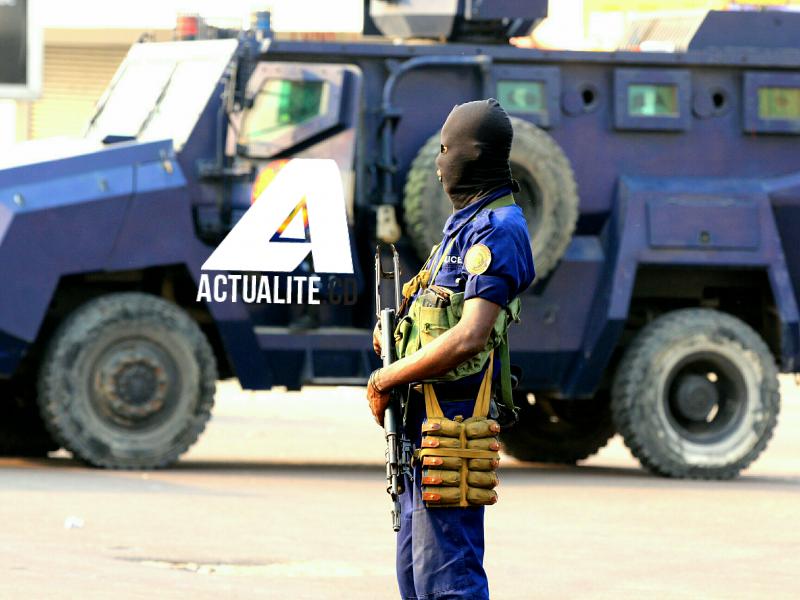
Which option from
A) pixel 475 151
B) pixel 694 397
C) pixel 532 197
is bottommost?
pixel 694 397

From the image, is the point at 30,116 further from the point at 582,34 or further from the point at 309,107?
the point at 309,107

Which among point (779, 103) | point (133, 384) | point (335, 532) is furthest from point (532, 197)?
point (335, 532)

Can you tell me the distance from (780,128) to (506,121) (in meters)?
9.14

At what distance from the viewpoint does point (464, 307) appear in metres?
5.10

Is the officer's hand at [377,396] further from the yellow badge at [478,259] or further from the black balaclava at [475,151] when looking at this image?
the black balaclava at [475,151]

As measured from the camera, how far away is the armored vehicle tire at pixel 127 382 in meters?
12.2

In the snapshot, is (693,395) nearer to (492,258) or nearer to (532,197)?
(532,197)

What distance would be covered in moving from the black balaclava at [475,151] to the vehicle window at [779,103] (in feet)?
29.7

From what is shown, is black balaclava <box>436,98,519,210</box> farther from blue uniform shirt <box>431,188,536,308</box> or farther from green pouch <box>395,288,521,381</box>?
green pouch <box>395,288,521,381</box>

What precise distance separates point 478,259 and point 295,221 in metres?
7.44

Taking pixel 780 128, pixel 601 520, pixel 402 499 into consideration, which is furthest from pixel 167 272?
pixel 402 499

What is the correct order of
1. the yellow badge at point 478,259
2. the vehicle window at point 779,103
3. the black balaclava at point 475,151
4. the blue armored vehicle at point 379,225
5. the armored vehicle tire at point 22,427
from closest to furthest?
the yellow badge at point 478,259 < the black balaclava at point 475,151 < the blue armored vehicle at point 379,225 < the armored vehicle tire at point 22,427 < the vehicle window at point 779,103

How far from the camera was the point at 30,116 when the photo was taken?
33781 millimetres

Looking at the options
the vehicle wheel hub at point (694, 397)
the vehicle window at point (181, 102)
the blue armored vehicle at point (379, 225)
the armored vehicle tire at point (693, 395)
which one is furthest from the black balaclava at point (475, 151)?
the vehicle wheel hub at point (694, 397)
